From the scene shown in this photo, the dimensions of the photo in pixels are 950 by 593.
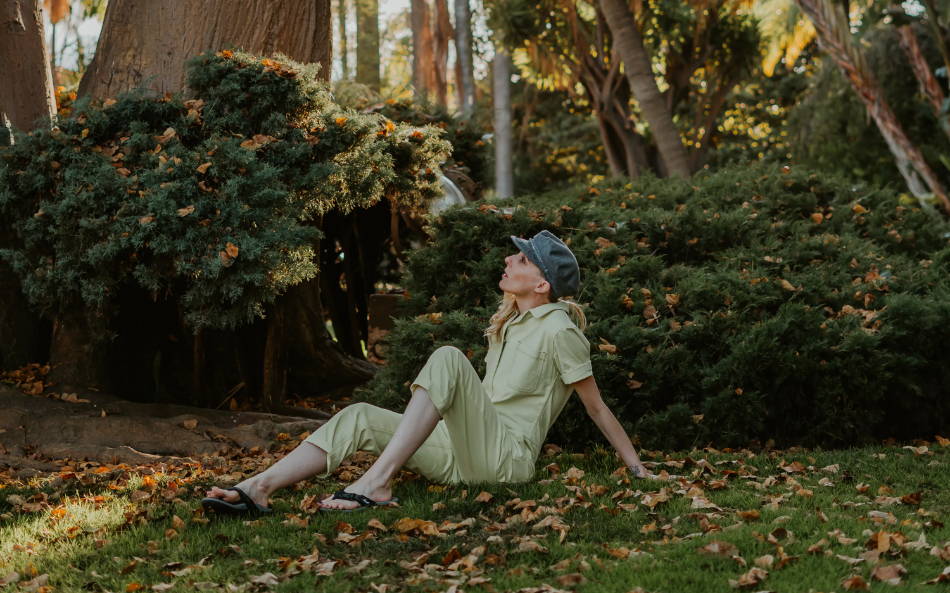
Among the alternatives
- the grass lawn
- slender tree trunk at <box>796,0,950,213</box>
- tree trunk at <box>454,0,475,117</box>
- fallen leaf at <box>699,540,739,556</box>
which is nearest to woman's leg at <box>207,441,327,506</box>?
the grass lawn

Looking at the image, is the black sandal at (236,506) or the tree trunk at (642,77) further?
the tree trunk at (642,77)

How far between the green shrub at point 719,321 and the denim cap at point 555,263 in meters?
1.64

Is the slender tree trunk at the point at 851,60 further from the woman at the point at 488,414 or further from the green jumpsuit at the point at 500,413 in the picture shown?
the green jumpsuit at the point at 500,413

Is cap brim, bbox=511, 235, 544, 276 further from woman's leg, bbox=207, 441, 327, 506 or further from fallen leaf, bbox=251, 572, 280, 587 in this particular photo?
fallen leaf, bbox=251, 572, 280, 587

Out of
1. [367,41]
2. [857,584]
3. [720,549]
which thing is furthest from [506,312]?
[367,41]

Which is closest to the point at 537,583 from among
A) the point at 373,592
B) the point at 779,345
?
the point at 373,592

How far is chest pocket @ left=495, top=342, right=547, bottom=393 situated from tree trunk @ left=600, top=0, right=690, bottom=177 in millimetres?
11251

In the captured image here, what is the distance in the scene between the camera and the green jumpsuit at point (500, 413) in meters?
4.83

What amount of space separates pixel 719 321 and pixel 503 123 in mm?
15332

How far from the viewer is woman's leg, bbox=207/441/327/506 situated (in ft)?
15.3

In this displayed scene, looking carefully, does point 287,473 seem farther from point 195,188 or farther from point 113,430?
point 113,430

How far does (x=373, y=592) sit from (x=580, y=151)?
94.0 ft

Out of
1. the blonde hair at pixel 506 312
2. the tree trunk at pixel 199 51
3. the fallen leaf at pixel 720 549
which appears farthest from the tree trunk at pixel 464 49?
the fallen leaf at pixel 720 549

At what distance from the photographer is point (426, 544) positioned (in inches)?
170
